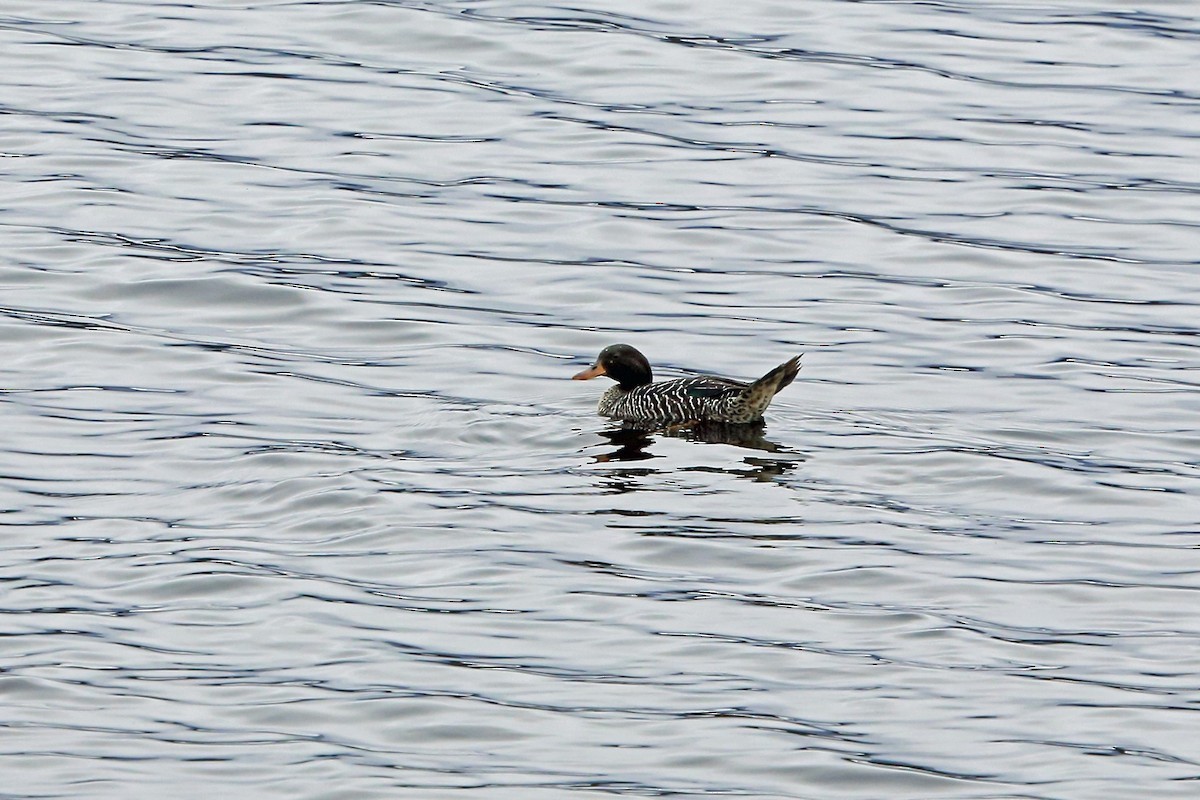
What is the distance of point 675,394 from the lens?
46.3 feet

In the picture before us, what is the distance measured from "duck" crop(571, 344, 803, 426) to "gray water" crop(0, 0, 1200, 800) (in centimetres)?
23

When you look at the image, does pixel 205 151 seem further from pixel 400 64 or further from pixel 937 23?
pixel 937 23

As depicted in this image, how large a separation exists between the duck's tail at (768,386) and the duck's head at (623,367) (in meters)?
1.11

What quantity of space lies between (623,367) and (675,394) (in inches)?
29.9

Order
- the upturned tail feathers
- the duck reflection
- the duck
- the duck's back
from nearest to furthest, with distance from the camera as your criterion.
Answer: the duck reflection < the upturned tail feathers < the duck < the duck's back

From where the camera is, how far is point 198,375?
15.1 metres

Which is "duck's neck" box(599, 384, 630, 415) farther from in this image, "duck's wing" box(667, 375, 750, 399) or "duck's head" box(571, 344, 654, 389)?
"duck's wing" box(667, 375, 750, 399)

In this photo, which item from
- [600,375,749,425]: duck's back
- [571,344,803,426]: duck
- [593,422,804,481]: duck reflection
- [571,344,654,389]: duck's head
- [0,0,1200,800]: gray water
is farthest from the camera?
[571,344,654,389]: duck's head

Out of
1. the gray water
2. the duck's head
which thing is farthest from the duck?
the gray water

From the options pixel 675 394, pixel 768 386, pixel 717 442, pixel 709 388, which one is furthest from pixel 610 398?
pixel 768 386

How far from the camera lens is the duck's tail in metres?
13.7

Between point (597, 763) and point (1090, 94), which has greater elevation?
point (1090, 94)

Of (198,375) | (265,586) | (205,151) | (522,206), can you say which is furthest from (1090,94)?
(265,586)

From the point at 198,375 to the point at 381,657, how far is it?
17.9 ft
